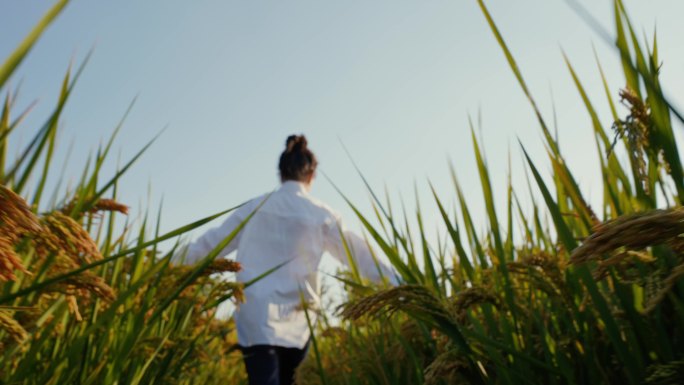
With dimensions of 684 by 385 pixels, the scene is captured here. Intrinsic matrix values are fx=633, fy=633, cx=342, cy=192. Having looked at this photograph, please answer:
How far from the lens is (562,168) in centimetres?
125

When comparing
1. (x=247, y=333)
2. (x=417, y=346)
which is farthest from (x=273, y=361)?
(x=417, y=346)

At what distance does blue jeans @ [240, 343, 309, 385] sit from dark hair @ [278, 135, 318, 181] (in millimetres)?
1441

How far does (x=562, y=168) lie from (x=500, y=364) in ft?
1.36

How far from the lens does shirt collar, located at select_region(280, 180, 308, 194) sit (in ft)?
17.4

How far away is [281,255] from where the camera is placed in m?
4.99

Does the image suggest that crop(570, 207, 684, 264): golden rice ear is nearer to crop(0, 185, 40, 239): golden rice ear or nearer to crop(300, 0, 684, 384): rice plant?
crop(300, 0, 684, 384): rice plant

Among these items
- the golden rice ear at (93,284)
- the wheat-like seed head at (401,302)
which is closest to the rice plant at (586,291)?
the wheat-like seed head at (401,302)

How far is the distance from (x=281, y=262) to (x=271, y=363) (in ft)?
2.47

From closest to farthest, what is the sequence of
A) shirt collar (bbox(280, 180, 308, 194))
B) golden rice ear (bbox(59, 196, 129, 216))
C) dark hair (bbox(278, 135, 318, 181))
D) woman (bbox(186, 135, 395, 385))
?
golden rice ear (bbox(59, 196, 129, 216))
woman (bbox(186, 135, 395, 385))
shirt collar (bbox(280, 180, 308, 194))
dark hair (bbox(278, 135, 318, 181))

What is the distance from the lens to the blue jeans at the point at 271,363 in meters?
4.52

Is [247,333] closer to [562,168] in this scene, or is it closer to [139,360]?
[139,360]

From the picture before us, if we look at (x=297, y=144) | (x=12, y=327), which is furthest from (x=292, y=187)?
(x=12, y=327)

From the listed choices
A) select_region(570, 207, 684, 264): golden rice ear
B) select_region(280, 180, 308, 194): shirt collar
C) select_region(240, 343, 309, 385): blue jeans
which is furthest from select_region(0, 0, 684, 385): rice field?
select_region(280, 180, 308, 194): shirt collar

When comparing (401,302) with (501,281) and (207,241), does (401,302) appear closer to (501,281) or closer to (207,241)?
(501,281)
